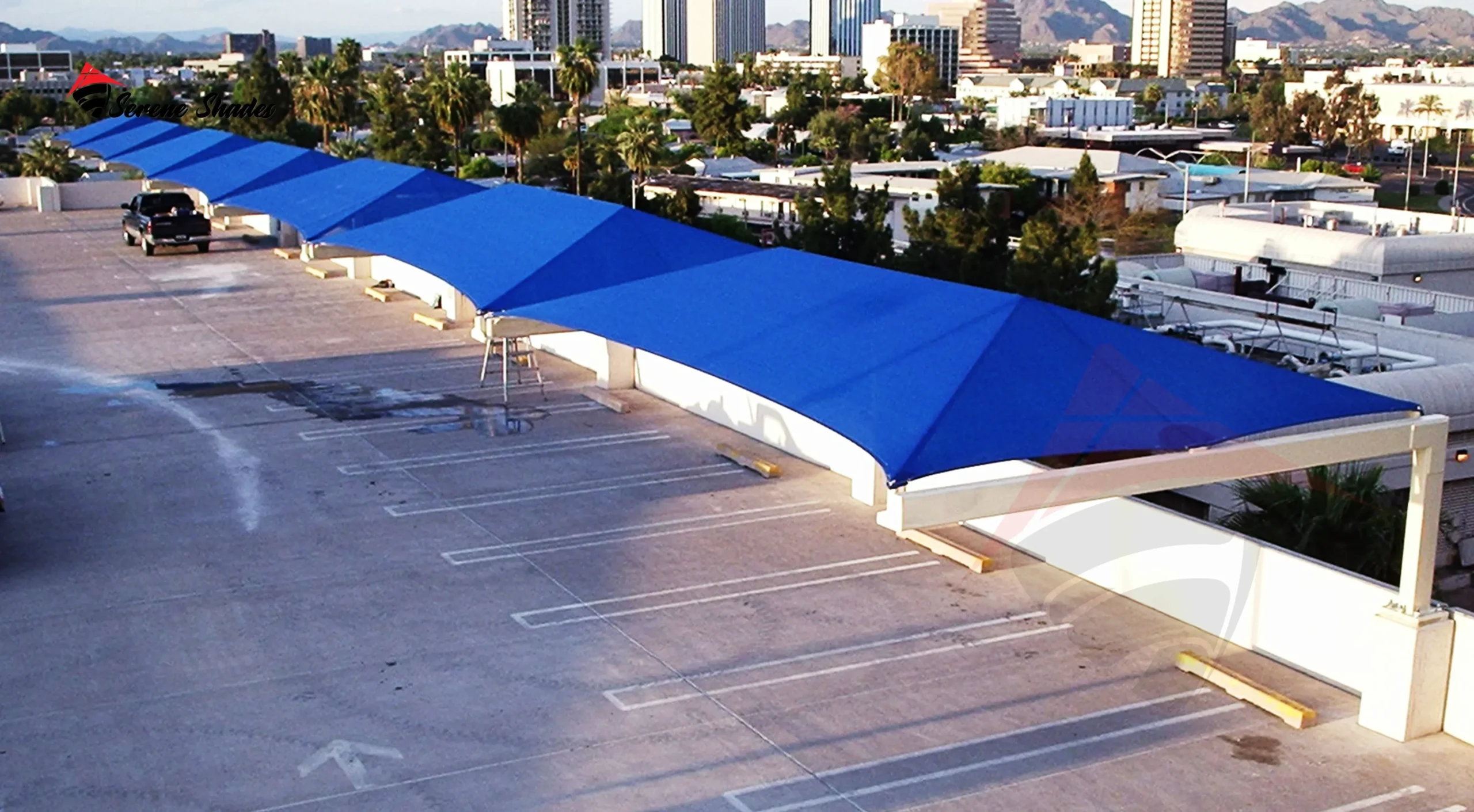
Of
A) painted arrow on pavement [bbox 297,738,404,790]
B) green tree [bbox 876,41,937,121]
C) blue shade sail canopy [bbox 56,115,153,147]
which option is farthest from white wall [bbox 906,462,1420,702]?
green tree [bbox 876,41,937,121]

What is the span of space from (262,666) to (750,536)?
555 cm

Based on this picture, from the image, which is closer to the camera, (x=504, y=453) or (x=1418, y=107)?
(x=504, y=453)

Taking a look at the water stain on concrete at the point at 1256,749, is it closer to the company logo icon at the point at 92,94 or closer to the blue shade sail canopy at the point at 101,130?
the blue shade sail canopy at the point at 101,130

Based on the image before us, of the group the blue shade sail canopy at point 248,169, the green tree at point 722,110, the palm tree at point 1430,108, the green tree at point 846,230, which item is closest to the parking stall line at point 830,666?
the green tree at point 846,230

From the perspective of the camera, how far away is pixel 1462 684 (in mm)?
12211

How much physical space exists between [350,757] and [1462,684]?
8.24 m

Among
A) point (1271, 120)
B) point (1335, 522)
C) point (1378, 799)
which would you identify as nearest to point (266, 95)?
point (1335, 522)

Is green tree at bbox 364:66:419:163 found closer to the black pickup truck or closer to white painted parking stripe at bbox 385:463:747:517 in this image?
the black pickup truck

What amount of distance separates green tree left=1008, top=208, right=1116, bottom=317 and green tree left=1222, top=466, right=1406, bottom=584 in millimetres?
9896

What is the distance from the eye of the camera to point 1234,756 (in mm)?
11805

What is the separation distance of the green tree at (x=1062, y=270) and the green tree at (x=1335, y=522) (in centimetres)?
990

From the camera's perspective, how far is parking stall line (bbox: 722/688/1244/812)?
11.1 m

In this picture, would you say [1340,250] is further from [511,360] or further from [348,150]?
[348,150]

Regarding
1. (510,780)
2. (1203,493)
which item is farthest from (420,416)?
(510,780)
